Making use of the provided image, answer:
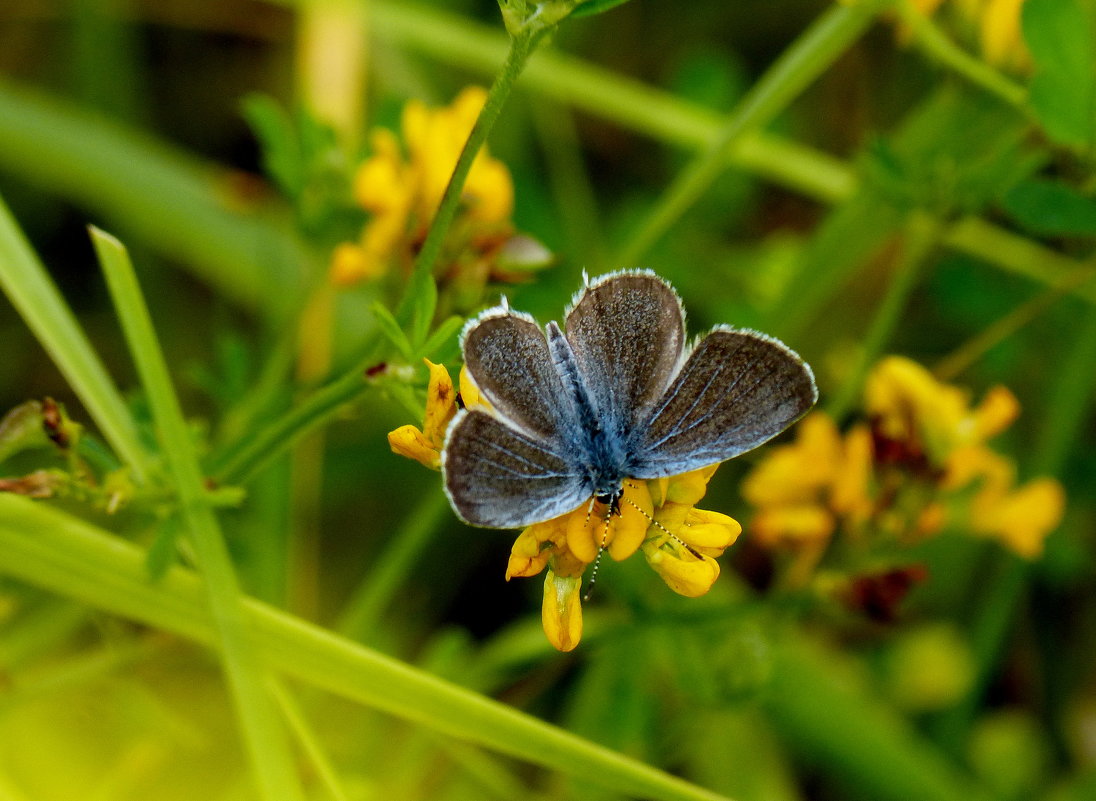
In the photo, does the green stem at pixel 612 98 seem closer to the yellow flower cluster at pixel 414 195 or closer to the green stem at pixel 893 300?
the green stem at pixel 893 300

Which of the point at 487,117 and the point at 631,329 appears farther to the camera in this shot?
the point at 631,329

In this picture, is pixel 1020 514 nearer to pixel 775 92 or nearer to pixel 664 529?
pixel 775 92

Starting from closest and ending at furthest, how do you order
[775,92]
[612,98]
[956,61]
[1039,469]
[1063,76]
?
[1063,76], [956,61], [775,92], [1039,469], [612,98]

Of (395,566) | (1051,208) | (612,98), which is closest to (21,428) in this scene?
(395,566)

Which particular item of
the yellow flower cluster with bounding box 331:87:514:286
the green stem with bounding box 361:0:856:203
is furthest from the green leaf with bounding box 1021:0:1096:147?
the green stem with bounding box 361:0:856:203

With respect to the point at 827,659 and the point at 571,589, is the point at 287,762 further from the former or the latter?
the point at 827,659

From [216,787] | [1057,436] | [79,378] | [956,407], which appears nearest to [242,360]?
[79,378]

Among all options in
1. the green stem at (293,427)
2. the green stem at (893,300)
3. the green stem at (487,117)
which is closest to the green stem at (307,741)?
the green stem at (293,427)
